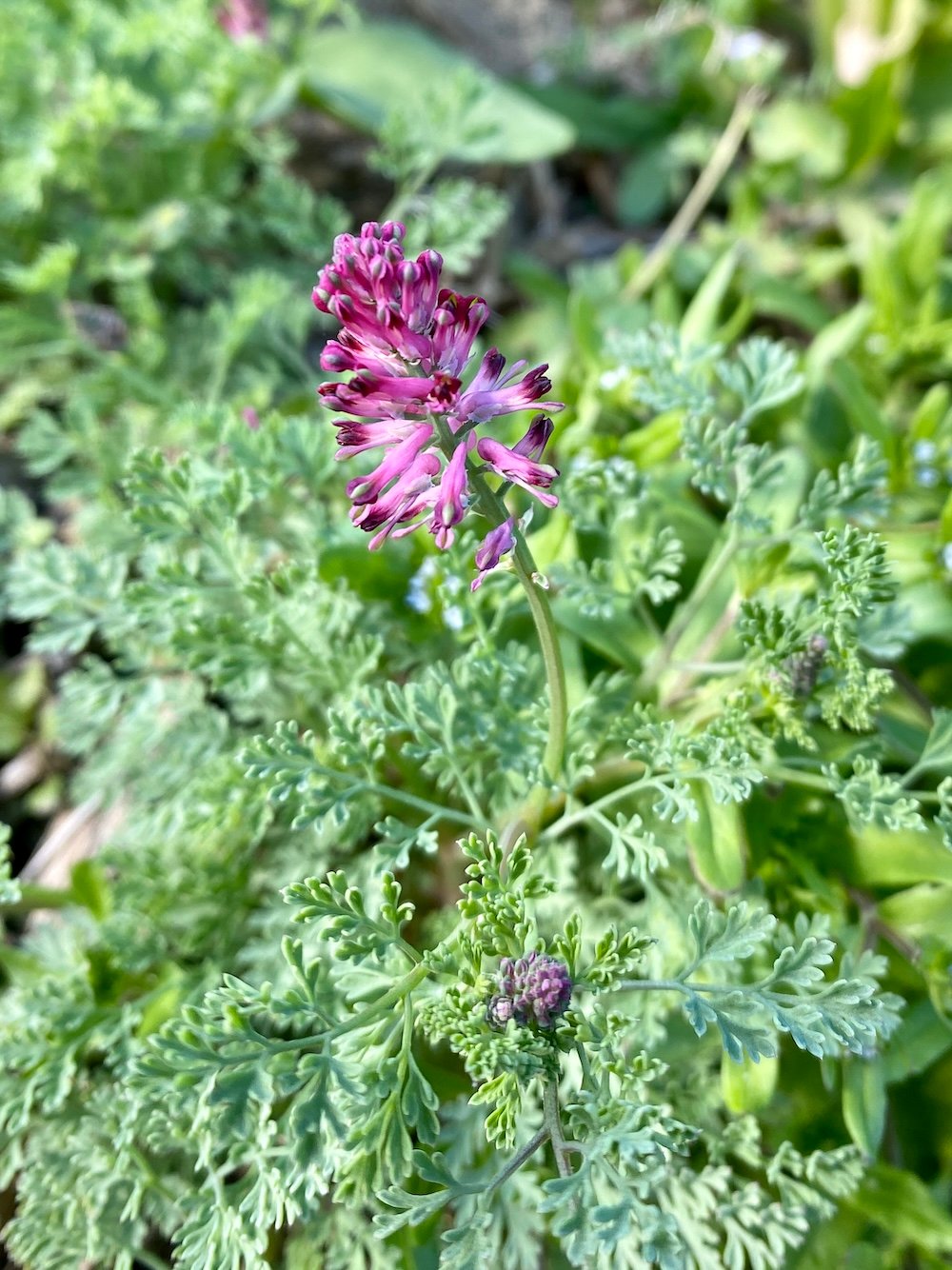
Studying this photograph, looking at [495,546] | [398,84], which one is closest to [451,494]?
[495,546]

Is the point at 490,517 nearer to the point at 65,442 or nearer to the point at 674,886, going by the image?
the point at 674,886

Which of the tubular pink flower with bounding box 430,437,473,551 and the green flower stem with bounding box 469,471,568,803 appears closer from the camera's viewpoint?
the tubular pink flower with bounding box 430,437,473,551

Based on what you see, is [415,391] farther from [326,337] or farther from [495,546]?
[326,337]

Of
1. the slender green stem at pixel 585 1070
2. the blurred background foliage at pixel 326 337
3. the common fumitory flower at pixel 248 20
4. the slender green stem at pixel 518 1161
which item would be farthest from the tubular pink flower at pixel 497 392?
the common fumitory flower at pixel 248 20

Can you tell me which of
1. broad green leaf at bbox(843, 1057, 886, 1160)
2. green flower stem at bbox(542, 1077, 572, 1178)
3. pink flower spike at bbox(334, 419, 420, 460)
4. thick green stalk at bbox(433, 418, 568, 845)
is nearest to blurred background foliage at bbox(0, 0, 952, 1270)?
broad green leaf at bbox(843, 1057, 886, 1160)

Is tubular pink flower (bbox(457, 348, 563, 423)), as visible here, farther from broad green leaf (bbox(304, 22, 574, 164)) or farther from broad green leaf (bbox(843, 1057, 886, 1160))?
broad green leaf (bbox(304, 22, 574, 164))

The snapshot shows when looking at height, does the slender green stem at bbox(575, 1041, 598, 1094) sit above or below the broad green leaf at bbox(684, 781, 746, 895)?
below
